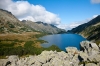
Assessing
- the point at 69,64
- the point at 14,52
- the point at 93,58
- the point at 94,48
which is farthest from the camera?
the point at 14,52

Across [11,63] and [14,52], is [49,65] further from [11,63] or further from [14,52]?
[14,52]

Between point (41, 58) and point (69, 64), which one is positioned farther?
point (41, 58)

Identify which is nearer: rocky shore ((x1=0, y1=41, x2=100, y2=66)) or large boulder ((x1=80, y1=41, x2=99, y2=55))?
rocky shore ((x1=0, y1=41, x2=100, y2=66))

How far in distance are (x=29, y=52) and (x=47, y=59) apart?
87495 millimetres

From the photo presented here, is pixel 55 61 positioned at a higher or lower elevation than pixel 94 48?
lower

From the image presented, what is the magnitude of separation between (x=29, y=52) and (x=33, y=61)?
86.5 metres

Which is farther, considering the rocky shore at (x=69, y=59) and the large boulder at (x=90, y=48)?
the large boulder at (x=90, y=48)

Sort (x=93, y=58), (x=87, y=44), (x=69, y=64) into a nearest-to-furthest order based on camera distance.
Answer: (x=93, y=58), (x=69, y=64), (x=87, y=44)

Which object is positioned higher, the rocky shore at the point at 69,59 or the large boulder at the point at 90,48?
the large boulder at the point at 90,48

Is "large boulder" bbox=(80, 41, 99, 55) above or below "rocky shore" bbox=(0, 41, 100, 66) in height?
above

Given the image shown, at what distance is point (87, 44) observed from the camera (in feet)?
309

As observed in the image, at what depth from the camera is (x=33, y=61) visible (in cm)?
8594

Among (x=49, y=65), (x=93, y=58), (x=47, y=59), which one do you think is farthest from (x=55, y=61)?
(x=93, y=58)

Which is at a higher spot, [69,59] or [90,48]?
[90,48]
